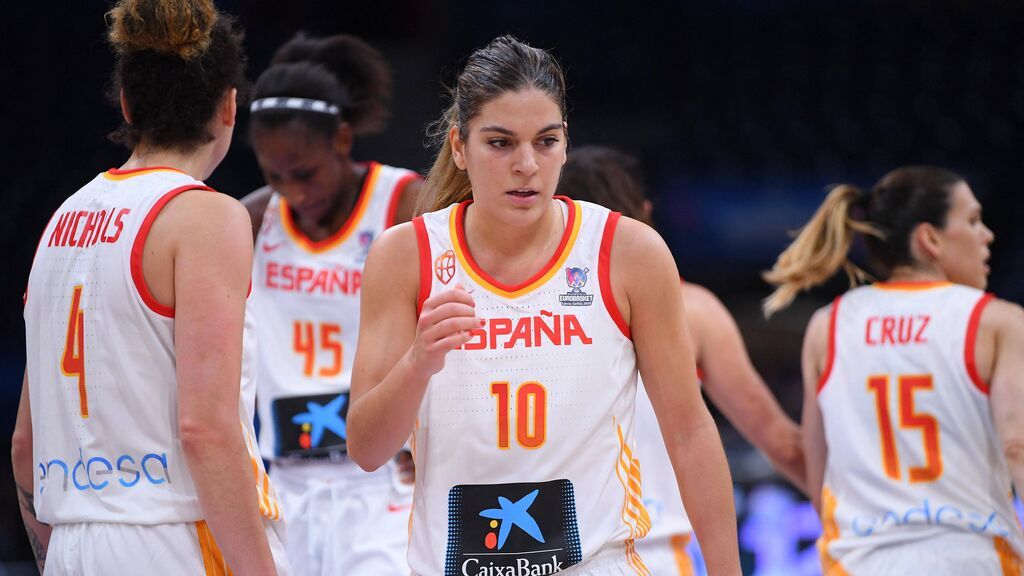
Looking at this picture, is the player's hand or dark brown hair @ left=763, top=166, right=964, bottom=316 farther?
dark brown hair @ left=763, top=166, right=964, bottom=316

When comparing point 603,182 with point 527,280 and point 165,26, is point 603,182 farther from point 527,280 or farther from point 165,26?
point 165,26

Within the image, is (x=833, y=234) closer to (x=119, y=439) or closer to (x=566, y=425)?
(x=566, y=425)

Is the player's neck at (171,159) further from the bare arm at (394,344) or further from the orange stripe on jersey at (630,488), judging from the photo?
the orange stripe on jersey at (630,488)

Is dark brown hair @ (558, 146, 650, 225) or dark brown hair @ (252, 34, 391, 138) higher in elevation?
dark brown hair @ (252, 34, 391, 138)

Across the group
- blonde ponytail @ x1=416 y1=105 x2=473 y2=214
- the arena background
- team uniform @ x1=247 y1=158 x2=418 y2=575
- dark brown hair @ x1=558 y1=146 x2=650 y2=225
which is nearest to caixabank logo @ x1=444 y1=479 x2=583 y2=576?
blonde ponytail @ x1=416 y1=105 x2=473 y2=214

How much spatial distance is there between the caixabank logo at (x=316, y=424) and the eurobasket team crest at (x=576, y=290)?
146cm

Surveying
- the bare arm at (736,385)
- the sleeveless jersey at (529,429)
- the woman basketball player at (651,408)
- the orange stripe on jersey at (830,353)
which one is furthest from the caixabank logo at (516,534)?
the orange stripe on jersey at (830,353)

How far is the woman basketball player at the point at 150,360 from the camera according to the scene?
98.7 inches

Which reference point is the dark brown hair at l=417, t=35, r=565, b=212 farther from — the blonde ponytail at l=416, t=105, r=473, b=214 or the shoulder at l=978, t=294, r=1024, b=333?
the shoulder at l=978, t=294, r=1024, b=333

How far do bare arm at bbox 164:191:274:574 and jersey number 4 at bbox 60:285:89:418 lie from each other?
9.1 inches

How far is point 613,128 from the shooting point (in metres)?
10.3

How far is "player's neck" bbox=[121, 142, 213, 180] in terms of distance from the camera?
9.03 feet

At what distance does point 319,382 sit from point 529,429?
151cm

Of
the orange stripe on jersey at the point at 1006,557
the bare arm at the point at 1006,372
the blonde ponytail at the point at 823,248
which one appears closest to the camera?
the bare arm at the point at 1006,372
